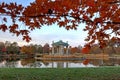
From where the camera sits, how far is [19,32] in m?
6.56

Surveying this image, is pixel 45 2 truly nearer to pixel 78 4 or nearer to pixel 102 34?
pixel 78 4

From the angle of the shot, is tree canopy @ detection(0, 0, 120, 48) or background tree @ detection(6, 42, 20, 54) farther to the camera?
background tree @ detection(6, 42, 20, 54)

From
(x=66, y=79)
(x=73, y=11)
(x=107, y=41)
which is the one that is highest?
(x=73, y=11)

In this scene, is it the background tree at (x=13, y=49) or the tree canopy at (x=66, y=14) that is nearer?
the tree canopy at (x=66, y=14)

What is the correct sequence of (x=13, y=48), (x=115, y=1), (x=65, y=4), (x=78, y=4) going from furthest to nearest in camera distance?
(x=13, y=48), (x=115, y=1), (x=78, y=4), (x=65, y=4)

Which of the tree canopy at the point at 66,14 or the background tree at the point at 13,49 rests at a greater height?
the background tree at the point at 13,49

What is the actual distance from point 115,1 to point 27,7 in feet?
6.66

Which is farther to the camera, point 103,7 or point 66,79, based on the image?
point 66,79

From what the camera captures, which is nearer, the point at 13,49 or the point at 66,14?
the point at 66,14

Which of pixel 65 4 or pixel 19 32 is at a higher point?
pixel 65 4

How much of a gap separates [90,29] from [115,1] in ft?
2.84

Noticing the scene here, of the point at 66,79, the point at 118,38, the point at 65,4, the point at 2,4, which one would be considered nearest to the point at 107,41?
the point at 118,38

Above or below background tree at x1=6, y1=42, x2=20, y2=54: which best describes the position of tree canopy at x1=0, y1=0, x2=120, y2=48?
below

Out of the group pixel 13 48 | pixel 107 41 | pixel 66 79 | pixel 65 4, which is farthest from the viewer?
pixel 13 48
